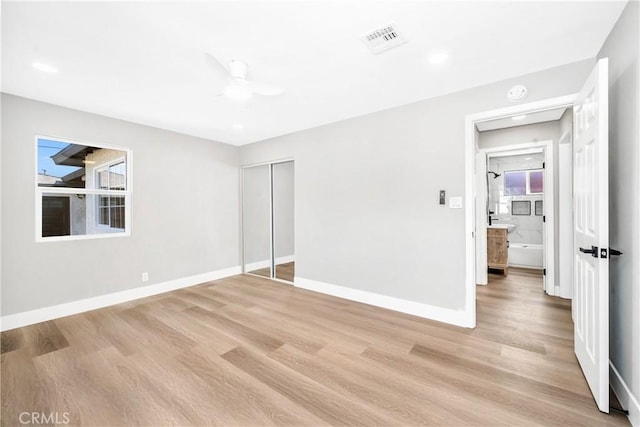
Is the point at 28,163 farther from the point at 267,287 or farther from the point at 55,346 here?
the point at 267,287

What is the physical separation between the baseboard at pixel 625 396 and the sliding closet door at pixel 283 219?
393 cm

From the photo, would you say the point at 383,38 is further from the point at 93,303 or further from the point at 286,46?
the point at 93,303

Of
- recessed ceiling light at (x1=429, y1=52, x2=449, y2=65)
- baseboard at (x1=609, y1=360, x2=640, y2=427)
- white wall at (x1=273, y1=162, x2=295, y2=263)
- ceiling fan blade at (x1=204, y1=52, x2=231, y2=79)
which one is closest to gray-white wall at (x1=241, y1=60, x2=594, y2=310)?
recessed ceiling light at (x1=429, y1=52, x2=449, y2=65)

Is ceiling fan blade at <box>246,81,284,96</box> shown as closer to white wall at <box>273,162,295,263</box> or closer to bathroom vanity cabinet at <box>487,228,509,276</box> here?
white wall at <box>273,162,295,263</box>

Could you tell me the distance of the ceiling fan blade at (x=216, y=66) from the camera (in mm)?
2195

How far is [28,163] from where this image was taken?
9.61ft

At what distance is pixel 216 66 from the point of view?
7.66 ft

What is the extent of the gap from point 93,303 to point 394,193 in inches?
162

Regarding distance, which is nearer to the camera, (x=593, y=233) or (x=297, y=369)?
(x=593, y=233)

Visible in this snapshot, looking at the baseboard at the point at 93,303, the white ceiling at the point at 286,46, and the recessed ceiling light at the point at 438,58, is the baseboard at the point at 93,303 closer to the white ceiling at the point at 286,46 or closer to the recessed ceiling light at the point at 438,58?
the white ceiling at the point at 286,46

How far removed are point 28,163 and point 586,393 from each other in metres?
5.50

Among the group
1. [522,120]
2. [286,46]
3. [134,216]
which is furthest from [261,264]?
[522,120]

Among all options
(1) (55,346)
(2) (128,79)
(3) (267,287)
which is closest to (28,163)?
(2) (128,79)

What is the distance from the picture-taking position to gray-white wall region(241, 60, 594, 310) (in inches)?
112
